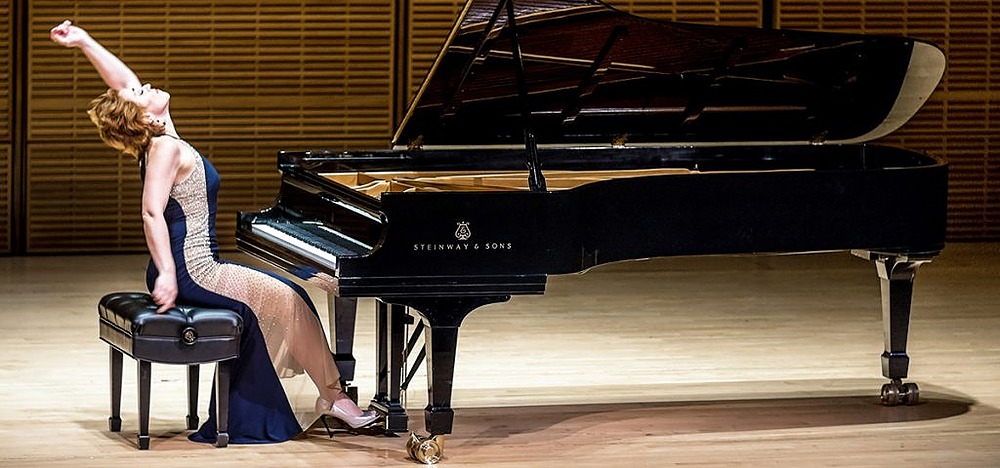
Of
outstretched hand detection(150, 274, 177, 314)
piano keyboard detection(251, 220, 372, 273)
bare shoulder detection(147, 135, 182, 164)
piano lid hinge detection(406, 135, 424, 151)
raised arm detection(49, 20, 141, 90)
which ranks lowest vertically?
outstretched hand detection(150, 274, 177, 314)

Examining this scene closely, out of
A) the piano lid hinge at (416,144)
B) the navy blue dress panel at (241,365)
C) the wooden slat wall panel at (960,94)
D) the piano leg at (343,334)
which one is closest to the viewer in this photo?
the navy blue dress panel at (241,365)

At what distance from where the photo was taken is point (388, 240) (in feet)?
13.5

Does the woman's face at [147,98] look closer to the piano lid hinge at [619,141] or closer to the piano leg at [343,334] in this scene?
the piano leg at [343,334]

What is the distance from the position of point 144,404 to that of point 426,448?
2.60 feet

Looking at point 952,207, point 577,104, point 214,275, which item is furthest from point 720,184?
point 952,207

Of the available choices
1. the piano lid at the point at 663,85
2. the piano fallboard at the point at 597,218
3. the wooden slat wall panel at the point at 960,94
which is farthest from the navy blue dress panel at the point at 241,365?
the wooden slat wall panel at the point at 960,94

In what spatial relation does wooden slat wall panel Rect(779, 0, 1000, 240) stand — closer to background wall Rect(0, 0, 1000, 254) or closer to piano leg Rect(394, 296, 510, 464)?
background wall Rect(0, 0, 1000, 254)

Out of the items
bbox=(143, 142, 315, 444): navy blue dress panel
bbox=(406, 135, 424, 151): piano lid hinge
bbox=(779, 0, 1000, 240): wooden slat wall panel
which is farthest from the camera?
bbox=(779, 0, 1000, 240): wooden slat wall panel

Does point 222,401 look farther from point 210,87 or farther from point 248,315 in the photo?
point 210,87

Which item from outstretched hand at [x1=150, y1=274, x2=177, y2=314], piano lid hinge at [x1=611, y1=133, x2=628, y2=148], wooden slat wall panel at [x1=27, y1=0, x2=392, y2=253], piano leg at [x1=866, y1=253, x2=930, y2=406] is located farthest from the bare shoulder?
wooden slat wall panel at [x1=27, y1=0, x2=392, y2=253]

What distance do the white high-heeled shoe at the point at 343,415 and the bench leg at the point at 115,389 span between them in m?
0.58

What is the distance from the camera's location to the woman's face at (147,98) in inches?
170

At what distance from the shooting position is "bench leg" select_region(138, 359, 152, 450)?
431 cm

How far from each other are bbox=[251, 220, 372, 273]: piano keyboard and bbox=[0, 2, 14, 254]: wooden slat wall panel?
13.4ft
